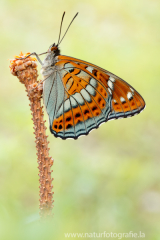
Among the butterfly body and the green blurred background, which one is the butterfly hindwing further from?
the green blurred background

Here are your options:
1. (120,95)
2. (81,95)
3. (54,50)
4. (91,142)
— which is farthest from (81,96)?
(91,142)

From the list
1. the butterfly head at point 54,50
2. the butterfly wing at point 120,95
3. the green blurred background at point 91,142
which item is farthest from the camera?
the butterfly wing at point 120,95

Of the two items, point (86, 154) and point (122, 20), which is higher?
point (122, 20)

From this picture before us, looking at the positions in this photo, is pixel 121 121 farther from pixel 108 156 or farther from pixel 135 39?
pixel 135 39

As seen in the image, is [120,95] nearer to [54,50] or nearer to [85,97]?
[85,97]

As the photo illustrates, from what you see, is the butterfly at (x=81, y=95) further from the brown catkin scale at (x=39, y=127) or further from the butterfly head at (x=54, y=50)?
the brown catkin scale at (x=39, y=127)

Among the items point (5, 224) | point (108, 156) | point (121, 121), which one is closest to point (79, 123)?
point (108, 156)

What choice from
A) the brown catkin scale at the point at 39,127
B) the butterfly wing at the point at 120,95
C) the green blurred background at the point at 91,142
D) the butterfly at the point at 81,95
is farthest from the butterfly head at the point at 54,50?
the green blurred background at the point at 91,142
